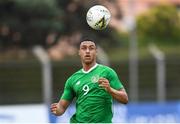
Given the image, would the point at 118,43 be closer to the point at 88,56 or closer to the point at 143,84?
the point at 143,84

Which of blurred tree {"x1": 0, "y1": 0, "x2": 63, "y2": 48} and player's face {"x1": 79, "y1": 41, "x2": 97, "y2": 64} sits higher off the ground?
blurred tree {"x1": 0, "y1": 0, "x2": 63, "y2": 48}

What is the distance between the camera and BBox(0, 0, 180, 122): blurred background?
19.4 metres

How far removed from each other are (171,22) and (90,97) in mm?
27401

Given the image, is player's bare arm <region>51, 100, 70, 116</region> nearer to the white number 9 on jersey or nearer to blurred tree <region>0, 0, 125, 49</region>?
the white number 9 on jersey

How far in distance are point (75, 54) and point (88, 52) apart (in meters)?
24.0

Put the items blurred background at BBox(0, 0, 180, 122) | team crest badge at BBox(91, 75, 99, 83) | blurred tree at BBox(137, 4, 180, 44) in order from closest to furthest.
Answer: team crest badge at BBox(91, 75, 99, 83) < blurred background at BBox(0, 0, 180, 122) < blurred tree at BBox(137, 4, 180, 44)

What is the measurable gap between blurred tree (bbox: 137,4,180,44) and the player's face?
2692 centimetres

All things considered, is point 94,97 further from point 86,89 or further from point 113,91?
point 113,91

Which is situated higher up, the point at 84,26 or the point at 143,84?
the point at 84,26

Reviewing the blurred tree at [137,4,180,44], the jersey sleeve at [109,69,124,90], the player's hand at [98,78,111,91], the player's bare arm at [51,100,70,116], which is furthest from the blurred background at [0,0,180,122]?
the player's hand at [98,78,111,91]

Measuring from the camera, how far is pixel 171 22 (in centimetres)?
3544

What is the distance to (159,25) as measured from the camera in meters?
35.3

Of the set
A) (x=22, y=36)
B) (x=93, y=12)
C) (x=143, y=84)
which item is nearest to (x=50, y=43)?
(x=22, y=36)

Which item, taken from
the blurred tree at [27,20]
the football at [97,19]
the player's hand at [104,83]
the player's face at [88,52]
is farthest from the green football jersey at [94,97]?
the blurred tree at [27,20]
